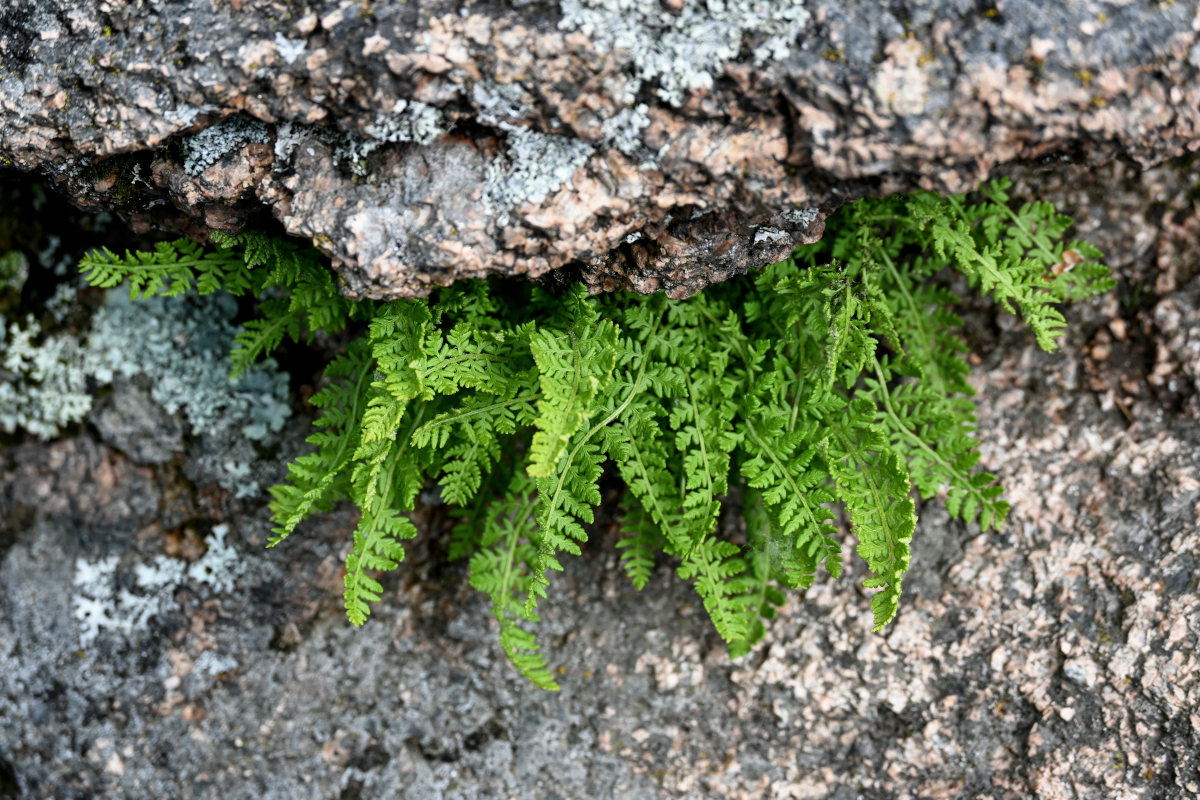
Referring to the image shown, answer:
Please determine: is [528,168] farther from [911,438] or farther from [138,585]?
[138,585]

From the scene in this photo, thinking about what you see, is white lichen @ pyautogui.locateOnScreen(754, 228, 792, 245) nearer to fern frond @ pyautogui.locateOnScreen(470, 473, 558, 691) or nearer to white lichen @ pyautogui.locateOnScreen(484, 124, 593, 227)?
white lichen @ pyautogui.locateOnScreen(484, 124, 593, 227)

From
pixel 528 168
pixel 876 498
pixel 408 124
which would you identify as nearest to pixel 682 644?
pixel 876 498

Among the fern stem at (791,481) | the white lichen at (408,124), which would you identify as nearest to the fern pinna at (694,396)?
the fern stem at (791,481)

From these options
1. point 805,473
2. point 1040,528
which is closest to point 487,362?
point 805,473

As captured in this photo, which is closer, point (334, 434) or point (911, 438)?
point (911, 438)

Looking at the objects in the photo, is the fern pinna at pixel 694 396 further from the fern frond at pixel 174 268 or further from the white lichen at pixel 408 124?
the white lichen at pixel 408 124

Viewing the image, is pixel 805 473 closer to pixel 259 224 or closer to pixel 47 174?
pixel 259 224
